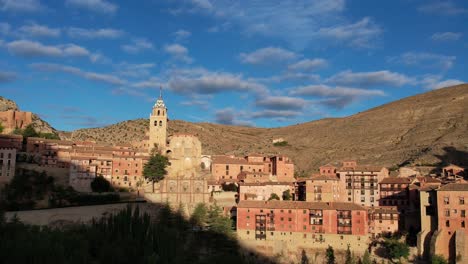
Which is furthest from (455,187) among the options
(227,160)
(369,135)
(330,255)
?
(369,135)

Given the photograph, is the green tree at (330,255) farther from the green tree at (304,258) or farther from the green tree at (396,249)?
the green tree at (396,249)

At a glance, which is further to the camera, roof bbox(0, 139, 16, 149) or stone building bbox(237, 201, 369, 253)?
roof bbox(0, 139, 16, 149)

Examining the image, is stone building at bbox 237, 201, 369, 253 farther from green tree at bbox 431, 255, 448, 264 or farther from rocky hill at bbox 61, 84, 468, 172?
rocky hill at bbox 61, 84, 468, 172

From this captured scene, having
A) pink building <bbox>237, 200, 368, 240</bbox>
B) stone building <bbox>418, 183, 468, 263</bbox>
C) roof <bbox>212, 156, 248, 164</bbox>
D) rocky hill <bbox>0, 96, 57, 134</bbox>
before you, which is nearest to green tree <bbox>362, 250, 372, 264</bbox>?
pink building <bbox>237, 200, 368, 240</bbox>

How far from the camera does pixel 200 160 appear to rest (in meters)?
78.2

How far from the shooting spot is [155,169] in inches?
2717

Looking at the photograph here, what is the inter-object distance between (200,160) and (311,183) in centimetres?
2044

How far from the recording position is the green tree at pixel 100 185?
6444cm

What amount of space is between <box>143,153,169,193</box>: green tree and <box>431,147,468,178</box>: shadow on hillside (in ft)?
156

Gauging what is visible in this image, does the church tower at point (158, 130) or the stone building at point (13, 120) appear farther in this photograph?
the stone building at point (13, 120)

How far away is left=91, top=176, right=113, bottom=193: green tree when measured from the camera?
211 ft

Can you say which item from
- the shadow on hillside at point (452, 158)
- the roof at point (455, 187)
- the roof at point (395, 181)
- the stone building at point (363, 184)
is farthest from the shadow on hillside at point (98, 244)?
the shadow on hillside at point (452, 158)

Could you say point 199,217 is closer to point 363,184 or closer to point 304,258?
point 304,258

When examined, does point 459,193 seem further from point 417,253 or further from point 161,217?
point 161,217
